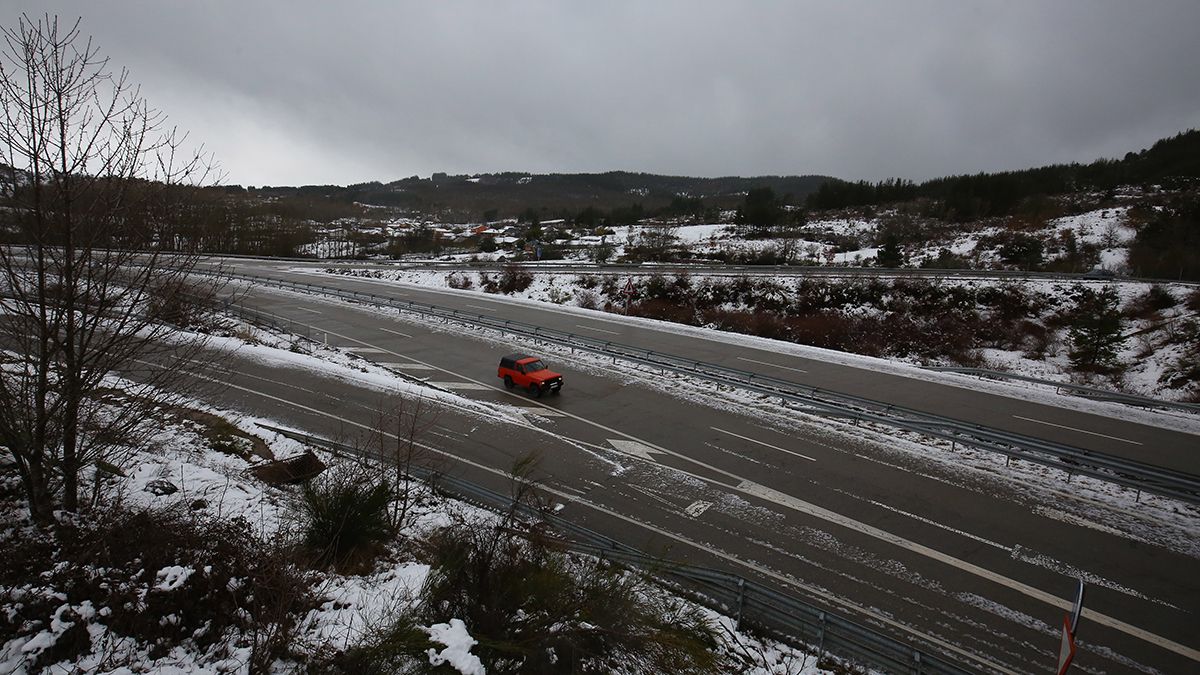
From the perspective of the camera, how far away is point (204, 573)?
6.52 metres

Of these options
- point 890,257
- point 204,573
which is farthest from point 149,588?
point 890,257

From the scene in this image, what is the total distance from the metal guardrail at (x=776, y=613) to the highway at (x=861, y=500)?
0.76m

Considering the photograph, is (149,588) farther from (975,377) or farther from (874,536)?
(975,377)

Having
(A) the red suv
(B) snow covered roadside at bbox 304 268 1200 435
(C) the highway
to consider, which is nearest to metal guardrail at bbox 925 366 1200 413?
(B) snow covered roadside at bbox 304 268 1200 435

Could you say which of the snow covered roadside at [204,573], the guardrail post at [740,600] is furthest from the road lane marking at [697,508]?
the snow covered roadside at [204,573]

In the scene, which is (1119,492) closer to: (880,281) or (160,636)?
(160,636)

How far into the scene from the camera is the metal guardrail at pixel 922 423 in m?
13.7

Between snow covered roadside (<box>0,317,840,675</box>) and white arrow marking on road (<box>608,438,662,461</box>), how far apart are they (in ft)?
18.6

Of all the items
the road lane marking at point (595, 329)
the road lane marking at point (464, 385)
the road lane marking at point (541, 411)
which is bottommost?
the road lane marking at point (541, 411)

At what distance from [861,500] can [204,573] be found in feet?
43.6

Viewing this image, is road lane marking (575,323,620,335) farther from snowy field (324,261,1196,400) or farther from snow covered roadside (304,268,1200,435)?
snowy field (324,261,1196,400)

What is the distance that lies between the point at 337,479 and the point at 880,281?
38603 mm

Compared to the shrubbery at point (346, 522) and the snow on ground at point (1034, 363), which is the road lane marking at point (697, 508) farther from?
the snow on ground at point (1034, 363)

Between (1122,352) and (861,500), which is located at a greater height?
(1122,352)
